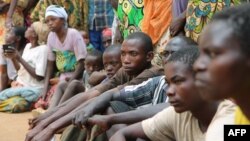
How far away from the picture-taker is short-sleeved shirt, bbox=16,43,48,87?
5.26 meters

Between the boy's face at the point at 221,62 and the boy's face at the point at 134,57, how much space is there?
1.81 meters

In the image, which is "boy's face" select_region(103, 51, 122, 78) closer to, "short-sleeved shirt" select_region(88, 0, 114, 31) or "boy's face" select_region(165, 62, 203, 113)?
"boy's face" select_region(165, 62, 203, 113)

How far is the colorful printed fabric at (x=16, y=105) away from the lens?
17.1 feet

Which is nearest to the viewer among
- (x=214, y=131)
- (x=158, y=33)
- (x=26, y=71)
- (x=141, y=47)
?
(x=214, y=131)

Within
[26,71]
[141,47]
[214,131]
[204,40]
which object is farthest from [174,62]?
[26,71]

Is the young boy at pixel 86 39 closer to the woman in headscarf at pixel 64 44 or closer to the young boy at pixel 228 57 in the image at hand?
the woman in headscarf at pixel 64 44

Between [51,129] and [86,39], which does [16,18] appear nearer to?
[86,39]

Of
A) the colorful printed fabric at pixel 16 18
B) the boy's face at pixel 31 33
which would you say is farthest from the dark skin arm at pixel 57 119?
the colorful printed fabric at pixel 16 18

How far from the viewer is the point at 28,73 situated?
541 cm

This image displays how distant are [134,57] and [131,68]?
3.0 inches

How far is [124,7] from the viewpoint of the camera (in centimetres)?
400

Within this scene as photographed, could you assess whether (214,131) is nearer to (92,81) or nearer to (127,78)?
(127,78)

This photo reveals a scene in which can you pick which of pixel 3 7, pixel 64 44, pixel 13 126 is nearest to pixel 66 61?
pixel 64 44

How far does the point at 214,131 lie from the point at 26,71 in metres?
4.24
